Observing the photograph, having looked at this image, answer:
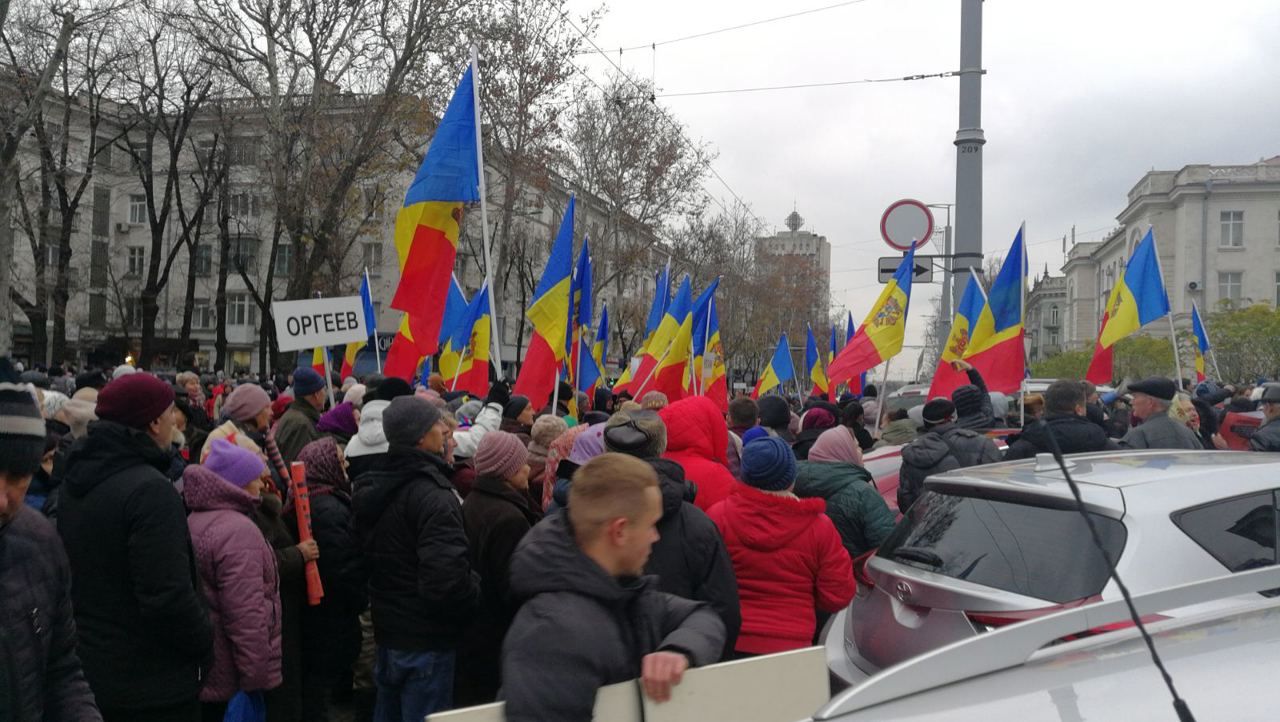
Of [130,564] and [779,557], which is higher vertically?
[130,564]

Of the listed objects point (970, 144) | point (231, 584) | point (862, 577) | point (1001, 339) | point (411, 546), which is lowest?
point (862, 577)

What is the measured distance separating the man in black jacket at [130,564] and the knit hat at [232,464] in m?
0.61

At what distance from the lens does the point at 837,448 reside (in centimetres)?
605

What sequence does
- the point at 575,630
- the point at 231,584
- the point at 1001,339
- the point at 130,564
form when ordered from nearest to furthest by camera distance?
the point at 575,630 < the point at 130,564 < the point at 231,584 < the point at 1001,339

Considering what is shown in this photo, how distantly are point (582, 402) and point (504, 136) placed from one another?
16312mm

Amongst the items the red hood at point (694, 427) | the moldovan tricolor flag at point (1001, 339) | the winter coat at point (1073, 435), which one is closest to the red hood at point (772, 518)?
the red hood at point (694, 427)

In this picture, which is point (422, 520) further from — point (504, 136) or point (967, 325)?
point (504, 136)

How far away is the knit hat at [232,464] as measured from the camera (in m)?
4.23

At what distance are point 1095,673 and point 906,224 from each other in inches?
434

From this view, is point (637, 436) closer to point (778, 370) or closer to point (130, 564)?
point (130, 564)

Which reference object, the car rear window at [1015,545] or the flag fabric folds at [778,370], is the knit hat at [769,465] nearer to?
the car rear window at [1015,545]

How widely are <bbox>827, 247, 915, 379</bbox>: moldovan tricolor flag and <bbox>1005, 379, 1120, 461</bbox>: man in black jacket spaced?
3.62 meters

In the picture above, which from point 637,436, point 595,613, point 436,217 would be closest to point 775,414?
point 436,217

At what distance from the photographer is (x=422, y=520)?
4.22 metres
